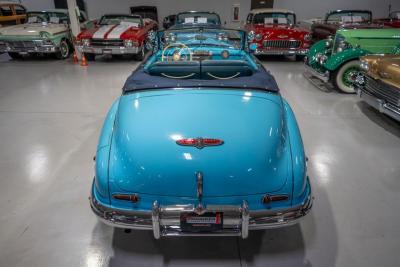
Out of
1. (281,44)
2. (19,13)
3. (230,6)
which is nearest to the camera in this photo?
(281,44)

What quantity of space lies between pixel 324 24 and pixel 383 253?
27.9 ft

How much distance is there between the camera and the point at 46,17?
10.0 meters

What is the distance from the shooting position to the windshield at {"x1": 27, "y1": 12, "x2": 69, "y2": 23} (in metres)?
9.89

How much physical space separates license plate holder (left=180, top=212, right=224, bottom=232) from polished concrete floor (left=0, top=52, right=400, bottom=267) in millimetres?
441

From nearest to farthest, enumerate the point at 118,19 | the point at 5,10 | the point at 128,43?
1. the point at 128,43
2. the point at 118,19
3. the point at 5,10

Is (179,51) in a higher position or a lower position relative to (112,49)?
higher

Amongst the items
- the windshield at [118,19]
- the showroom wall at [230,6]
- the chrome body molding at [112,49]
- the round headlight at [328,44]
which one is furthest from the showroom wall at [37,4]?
the round headlight at [328,44]

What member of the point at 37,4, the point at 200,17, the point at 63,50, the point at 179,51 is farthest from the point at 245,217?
the point at 37,4

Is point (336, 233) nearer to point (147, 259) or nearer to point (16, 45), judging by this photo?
point (147, 259)

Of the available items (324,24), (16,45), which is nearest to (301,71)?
(324,24)

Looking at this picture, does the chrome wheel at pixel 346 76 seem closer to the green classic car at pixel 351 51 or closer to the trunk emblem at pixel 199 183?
the green classic car at pixel 351 51

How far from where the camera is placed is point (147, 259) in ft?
7.29

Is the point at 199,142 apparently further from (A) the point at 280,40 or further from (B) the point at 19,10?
(B) the point at 19,10

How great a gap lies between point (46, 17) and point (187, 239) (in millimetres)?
10297
